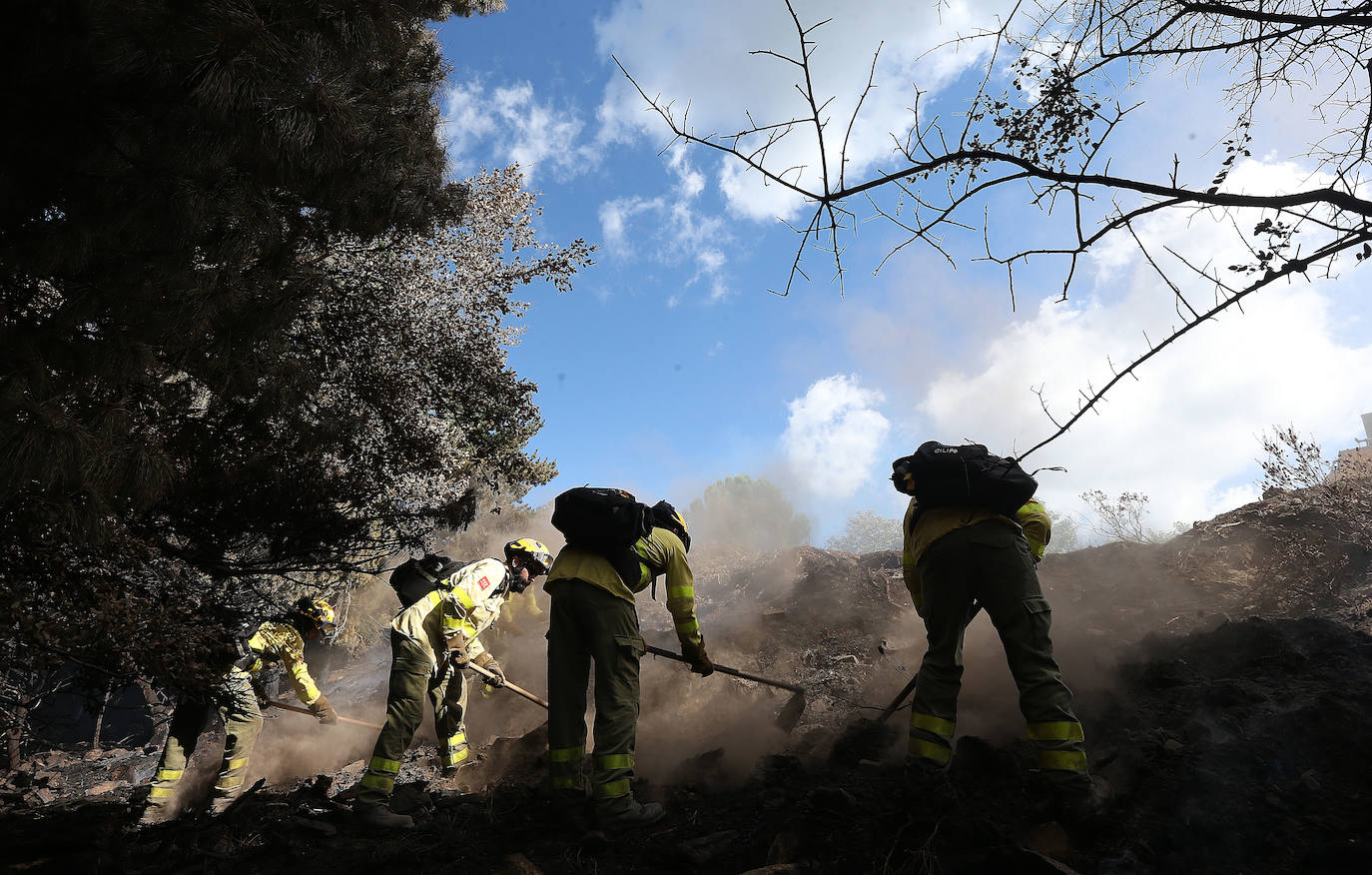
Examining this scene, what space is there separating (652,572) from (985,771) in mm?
2207

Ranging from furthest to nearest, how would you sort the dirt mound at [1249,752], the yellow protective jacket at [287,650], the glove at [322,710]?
the glove at [322,710] < the yellow protective jacket at [287,650] < the dirt mound at [1249,752]

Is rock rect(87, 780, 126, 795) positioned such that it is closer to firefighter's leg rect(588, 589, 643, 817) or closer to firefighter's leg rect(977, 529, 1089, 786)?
firefighter's leg rect(588, 589, 643, 817)

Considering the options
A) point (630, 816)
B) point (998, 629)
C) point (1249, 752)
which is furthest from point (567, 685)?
point (1249, 752)

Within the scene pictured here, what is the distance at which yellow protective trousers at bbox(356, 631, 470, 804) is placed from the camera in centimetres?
443

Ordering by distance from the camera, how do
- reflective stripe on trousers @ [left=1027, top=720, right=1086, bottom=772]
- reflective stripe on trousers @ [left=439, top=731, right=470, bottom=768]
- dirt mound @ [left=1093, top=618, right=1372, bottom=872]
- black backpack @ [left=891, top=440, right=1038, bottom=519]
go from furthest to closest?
reflective stripe on trousers @ [left=439, top=731, right=470, bottom=768] < black backpack @ [left=891, top=440, right=1038, bottom=519] < reflective stripe on trousers @ [left=1027, top=720, right=1086, bottom=772] < dirt mound @ [left=1093, top=618, right=1372, bottom=872]

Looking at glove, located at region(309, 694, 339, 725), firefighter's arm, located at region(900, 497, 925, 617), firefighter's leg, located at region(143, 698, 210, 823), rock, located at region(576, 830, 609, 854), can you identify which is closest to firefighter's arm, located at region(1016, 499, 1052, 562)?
firefighter's arm, located at region(900, 497, 925, 617)

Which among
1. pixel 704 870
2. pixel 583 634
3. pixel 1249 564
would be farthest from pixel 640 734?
pixel 1249 564

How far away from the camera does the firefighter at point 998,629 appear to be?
2932mm

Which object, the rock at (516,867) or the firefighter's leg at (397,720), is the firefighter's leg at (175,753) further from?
the rock at (516,867)

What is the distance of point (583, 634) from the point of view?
418 cm

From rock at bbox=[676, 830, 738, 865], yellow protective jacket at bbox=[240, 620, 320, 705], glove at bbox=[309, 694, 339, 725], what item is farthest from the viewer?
glove at bbox=[309, 694, 339, 725]

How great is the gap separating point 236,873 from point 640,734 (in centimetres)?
313

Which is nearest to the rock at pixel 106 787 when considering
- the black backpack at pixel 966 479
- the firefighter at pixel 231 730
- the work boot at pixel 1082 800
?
the firefighter at pixel 231 730

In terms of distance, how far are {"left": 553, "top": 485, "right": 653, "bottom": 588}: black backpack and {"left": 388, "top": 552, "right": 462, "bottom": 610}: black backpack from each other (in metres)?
2.11
